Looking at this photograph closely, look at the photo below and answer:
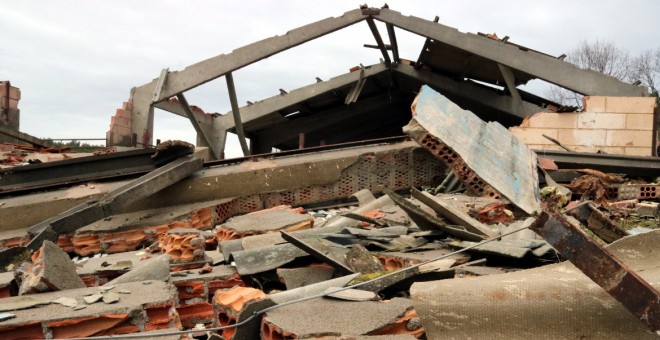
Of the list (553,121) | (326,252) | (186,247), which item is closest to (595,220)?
(326,252)

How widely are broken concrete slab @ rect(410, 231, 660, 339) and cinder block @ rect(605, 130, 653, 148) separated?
8.68 meters

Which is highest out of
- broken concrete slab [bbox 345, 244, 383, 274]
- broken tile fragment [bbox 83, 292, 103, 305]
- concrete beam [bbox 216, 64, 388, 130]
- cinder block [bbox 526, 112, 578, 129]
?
concrete beam [bbox 216, 64, 388, 130]

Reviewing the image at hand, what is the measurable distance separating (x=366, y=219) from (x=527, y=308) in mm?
3111

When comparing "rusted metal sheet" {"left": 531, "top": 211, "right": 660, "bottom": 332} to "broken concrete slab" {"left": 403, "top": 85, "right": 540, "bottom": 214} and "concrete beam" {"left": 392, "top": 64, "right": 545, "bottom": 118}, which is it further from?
"concrete beam" {"left": 392, "top": 64, "right": 545, "bottom": 118}

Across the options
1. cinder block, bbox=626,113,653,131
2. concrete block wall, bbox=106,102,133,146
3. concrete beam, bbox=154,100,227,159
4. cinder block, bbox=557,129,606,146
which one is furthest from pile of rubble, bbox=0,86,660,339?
concrete beam, bbox=154,100,227,159

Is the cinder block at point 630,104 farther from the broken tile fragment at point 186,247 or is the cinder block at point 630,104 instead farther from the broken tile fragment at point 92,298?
the broken tile fragment at point 92,298

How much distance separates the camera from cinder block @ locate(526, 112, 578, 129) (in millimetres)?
10781

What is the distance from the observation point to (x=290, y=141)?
18.4 meters

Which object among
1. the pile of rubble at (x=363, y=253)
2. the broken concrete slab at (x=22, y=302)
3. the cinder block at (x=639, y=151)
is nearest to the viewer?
the pile of rubble at (x=363, y=253)

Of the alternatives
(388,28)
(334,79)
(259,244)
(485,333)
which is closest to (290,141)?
(334,79)

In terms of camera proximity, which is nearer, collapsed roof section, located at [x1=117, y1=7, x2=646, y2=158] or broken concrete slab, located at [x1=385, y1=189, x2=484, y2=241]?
broken concrete slab, located at [x1=385, y1=189, x2=484, y2=241]

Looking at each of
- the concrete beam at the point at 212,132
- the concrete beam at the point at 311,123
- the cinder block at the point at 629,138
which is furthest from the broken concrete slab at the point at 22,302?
the concrete beam at the point at 311,123

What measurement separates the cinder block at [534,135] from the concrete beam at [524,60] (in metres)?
1.64

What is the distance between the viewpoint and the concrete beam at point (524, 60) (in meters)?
11.7
